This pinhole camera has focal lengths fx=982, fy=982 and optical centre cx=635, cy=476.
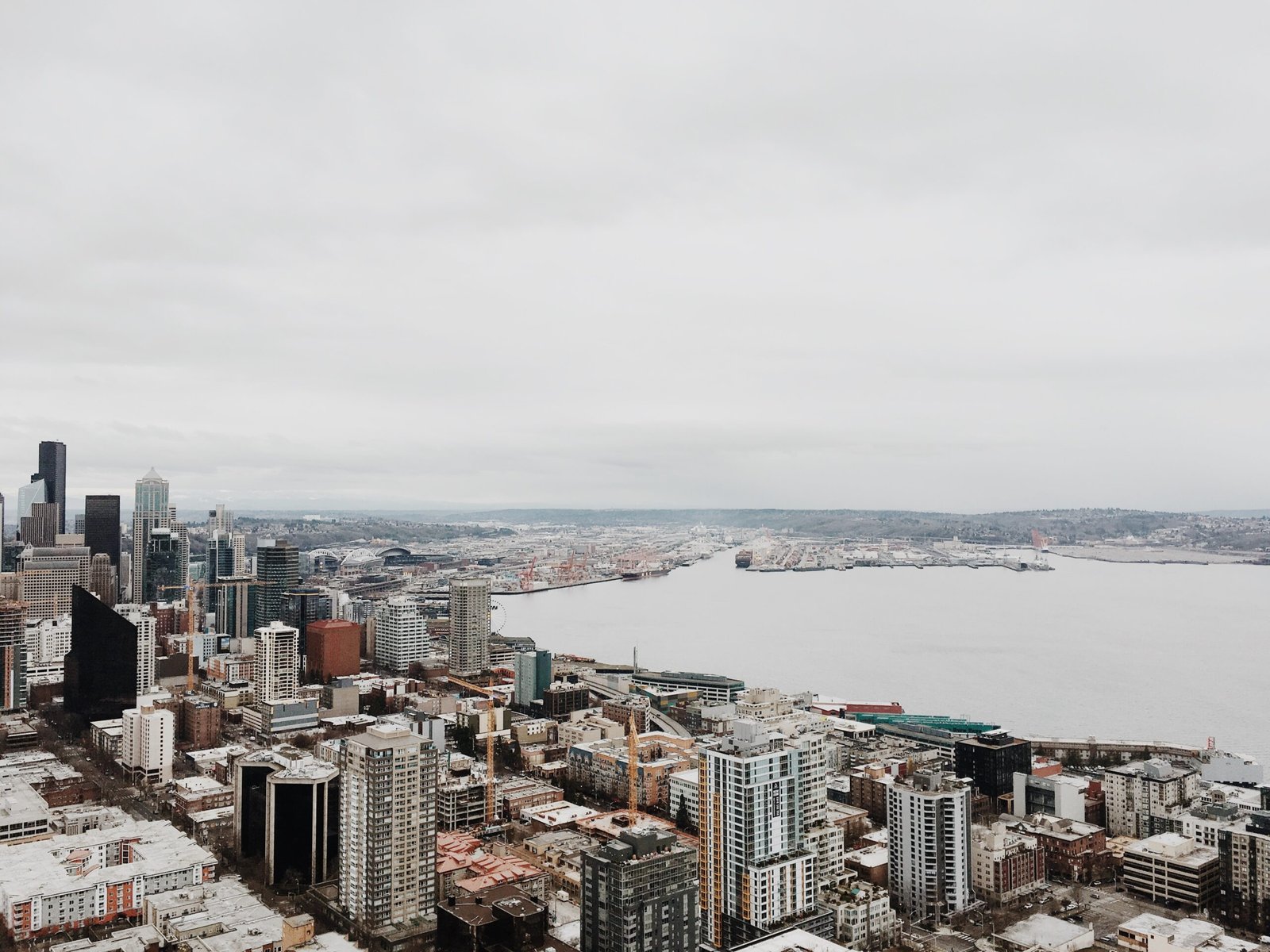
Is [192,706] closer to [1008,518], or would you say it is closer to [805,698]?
[805,698]

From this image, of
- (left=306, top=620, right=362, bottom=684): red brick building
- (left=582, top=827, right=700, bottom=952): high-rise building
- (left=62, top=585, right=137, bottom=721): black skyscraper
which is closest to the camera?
(left=582, top=827, right=700, bottom=952): high-rise building

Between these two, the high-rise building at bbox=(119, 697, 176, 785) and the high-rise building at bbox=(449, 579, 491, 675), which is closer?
the high-rise building at bbox=(119, 697, 176, 785)

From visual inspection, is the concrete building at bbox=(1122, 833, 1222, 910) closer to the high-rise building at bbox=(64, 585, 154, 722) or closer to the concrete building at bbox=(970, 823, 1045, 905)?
the concrete building at bbox=(970, 823, 1045, 905)

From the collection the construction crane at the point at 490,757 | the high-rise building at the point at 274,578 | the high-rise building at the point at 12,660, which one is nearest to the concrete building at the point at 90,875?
the construction crane at the point at 490,757

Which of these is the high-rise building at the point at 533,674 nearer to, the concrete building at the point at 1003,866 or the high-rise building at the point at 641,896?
the concrete building at the point at 1003,866

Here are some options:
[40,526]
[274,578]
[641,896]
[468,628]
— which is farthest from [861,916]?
[40,526]

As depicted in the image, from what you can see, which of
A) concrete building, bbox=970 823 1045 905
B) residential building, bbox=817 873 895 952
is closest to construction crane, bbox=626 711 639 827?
residential building, bbox=817 873 895 952
